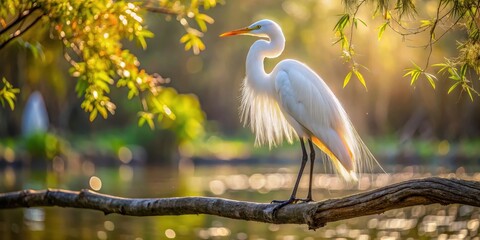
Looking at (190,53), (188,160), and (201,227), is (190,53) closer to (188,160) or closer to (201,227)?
(188,160)

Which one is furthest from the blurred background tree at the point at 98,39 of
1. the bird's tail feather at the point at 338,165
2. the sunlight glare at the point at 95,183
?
the sunlight glare at the point at 95,183

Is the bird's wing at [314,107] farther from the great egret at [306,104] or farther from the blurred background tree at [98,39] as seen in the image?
the blurred background tree at [98,39]

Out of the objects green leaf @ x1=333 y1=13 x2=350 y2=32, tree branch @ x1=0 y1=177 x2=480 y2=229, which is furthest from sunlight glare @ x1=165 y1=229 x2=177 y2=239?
green leaf @ x1=333 y1=13 x2=350 y2=32

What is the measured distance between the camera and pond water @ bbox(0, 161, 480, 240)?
9.27 metres

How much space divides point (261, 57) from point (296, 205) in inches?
70.5

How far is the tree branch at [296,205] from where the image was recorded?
427cm

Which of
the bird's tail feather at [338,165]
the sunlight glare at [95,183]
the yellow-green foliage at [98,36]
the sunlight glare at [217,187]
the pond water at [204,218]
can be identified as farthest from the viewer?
the sunlight glare at [95,183]

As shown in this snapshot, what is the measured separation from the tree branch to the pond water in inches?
101

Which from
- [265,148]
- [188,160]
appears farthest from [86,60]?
[265,148]

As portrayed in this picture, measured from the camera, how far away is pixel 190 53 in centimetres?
3222

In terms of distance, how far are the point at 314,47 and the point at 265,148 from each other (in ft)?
13.5

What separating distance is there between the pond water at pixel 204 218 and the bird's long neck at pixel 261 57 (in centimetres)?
275

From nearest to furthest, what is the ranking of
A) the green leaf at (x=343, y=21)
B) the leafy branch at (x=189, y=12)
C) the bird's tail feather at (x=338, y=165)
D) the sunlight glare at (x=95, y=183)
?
1. the green leaf at (x=343, y=21)
2. the bird's tail feather at (x=338, y=165)
3. the leafy branch at (x=189, y=12)
4. the sunlight glare at (x=95, y=183)

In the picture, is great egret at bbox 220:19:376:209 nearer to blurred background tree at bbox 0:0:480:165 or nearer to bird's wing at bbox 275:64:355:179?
bird's wing at bbox 275:64:355:179
